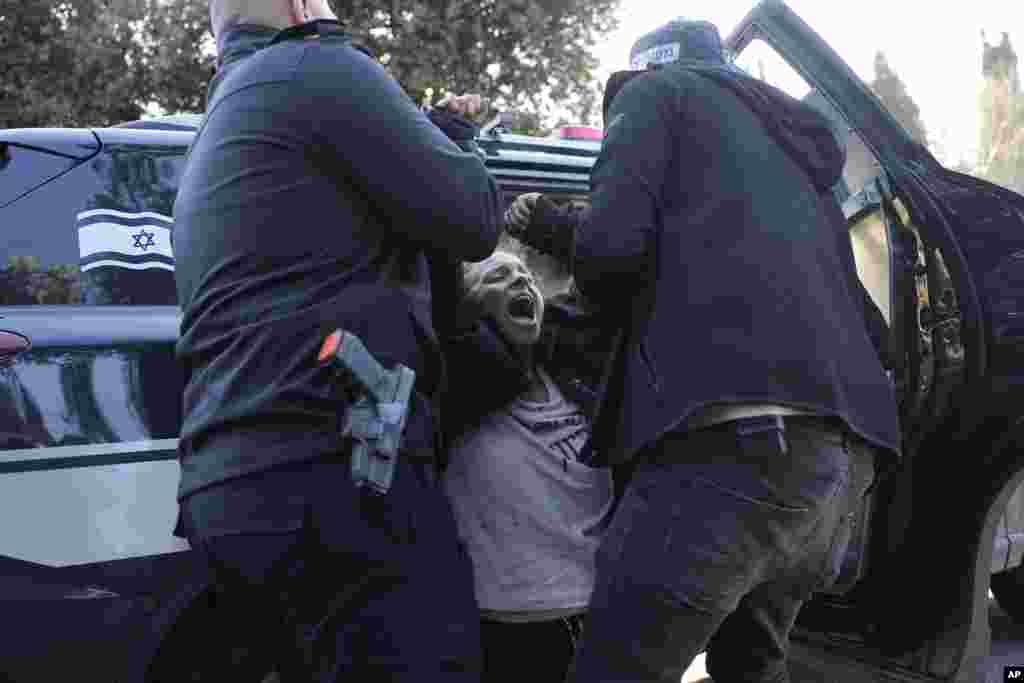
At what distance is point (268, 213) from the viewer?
1.42 m

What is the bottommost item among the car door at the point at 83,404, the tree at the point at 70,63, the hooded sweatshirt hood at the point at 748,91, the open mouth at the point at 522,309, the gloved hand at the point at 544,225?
the tree at the point at 70,63

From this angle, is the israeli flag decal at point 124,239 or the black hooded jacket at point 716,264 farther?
the israeli flag decal at point 124,239

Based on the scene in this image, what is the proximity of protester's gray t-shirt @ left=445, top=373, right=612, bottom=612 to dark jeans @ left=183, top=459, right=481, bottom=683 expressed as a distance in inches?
16.8

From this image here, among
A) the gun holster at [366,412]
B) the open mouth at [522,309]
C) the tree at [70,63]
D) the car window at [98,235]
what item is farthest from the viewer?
the tree at [70,63]

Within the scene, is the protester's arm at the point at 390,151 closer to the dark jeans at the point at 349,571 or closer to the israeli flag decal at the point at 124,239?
the dark jeans at the point at 349,571

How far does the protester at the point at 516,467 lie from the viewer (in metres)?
1.88

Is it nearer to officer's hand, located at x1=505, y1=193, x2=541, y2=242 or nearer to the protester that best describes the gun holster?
the protester

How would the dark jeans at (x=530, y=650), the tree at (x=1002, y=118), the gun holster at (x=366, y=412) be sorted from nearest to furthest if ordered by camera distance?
the gun holster at (x=366, y=412), the dark jeans at (x=530, y=650), the tree at (x=1002, y=118)

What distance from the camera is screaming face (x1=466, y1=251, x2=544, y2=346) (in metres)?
1.93

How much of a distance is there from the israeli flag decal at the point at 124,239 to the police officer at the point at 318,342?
841 millimetres

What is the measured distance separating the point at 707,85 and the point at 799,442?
592 millimetres

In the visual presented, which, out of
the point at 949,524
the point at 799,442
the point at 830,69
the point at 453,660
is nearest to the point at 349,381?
the point at 453,660

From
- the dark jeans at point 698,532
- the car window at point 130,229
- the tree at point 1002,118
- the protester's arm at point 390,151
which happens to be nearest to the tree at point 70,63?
the car window at point 130,229

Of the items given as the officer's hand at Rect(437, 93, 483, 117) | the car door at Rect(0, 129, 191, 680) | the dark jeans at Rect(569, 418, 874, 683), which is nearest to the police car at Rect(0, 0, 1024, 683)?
the car door at Rect(0, 129, 191, 680)
